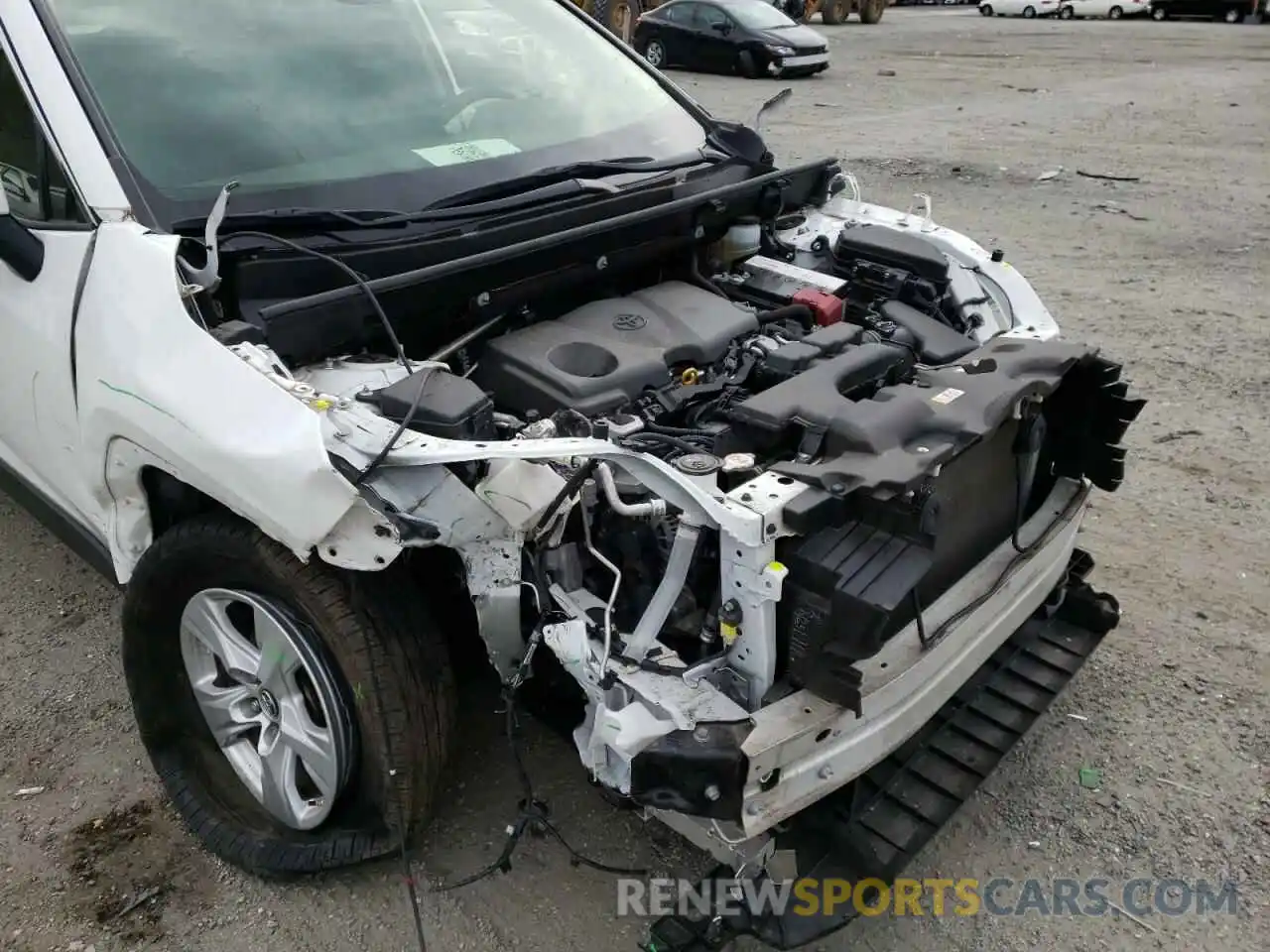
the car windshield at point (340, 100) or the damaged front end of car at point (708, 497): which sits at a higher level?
the car windshield at point (340, 100)

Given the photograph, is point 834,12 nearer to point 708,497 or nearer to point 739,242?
point 739,242

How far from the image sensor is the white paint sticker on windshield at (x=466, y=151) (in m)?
2.77

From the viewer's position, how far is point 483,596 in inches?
80.1

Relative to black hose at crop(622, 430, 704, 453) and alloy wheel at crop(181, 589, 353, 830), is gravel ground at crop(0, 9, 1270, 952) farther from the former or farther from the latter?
black hose at crop(622, 430, 704, 453)

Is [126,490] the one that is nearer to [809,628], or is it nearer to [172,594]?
[172,594]

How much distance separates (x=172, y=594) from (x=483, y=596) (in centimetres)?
91

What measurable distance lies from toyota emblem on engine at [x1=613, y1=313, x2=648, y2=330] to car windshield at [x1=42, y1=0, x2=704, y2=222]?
1.76ft

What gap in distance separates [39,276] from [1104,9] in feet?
109

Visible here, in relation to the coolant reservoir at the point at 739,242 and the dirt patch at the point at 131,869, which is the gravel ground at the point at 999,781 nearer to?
the dirt patch at the point at 131,869

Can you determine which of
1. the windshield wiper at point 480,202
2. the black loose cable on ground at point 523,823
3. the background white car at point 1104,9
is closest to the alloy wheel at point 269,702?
the black loose cable on ground at point 523,823

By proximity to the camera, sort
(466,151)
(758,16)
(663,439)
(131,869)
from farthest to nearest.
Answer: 1. (758,16)
2. (466,151)
3. (131,869)
4. (663,439)

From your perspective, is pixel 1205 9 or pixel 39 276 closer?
pixel 39 276

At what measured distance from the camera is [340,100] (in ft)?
9.04

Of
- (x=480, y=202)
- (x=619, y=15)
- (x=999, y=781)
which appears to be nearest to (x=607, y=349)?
(x=480, y=202)
